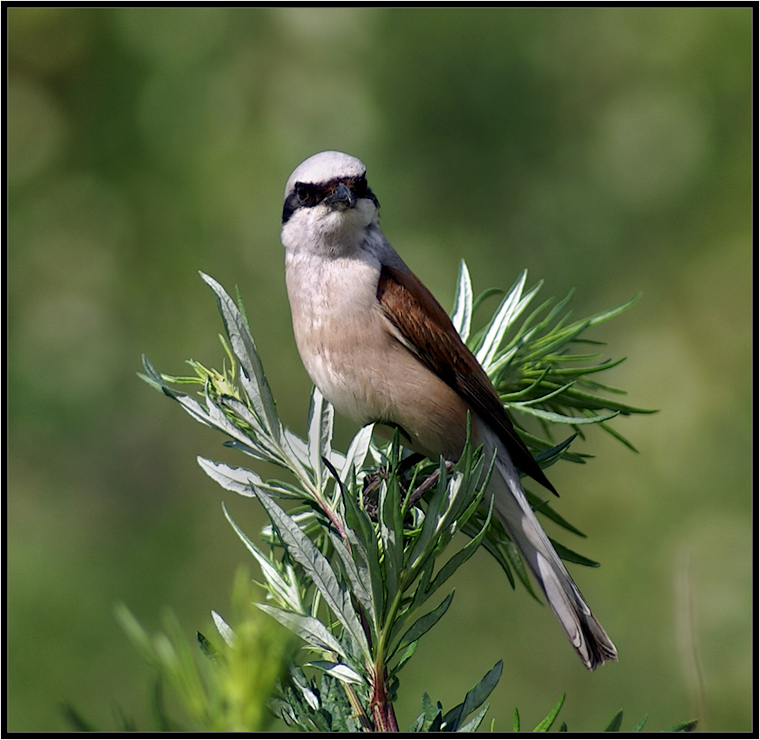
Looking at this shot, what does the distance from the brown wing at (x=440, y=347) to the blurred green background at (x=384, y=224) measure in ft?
4.27

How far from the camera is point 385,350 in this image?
2.09 m

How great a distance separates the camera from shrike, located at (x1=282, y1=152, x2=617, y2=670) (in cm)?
194

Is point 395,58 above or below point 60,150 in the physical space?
below

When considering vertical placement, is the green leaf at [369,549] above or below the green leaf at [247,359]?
below

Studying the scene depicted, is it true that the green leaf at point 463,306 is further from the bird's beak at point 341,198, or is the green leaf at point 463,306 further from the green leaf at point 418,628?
the green leaf at point 418,628

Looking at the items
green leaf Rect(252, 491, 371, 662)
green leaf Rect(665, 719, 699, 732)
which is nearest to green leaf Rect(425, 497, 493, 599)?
green leaf Rect(252, 491, 371, 662)

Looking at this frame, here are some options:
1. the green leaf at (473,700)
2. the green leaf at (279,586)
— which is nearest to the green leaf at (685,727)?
the green leaf at (473,700)

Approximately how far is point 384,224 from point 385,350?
1.62 meters

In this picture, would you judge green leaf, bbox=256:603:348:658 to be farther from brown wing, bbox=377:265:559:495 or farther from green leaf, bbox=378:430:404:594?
brown wing, bbox=377:265:559:495

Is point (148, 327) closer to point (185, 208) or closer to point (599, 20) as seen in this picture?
point (185, 208)

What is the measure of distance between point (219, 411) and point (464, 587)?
242 centimetres

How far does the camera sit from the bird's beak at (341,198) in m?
2.19

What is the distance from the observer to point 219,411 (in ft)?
4.33

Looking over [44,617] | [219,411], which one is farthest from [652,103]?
[44,617]
